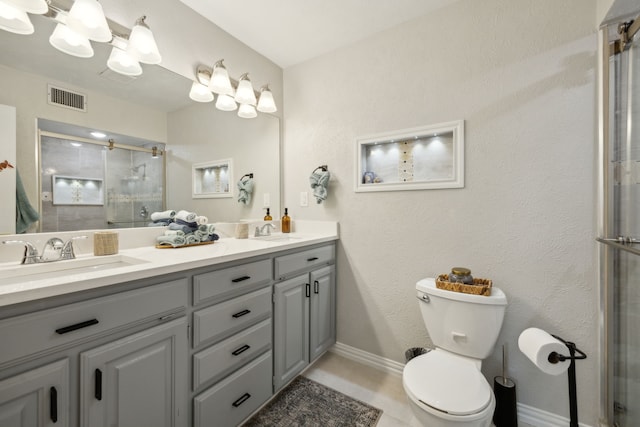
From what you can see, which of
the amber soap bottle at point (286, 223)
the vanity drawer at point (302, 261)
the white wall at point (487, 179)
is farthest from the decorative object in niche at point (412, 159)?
the amber soap bottle at point (286, 223)

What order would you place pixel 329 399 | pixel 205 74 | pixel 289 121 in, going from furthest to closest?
pixel 289 121 < pixel 205 74 < pixel 329 399

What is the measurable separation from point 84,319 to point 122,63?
125 centimetres

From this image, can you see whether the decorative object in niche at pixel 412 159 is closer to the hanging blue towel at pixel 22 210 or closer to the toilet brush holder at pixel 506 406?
the toilet brush holder at pixel 506 406

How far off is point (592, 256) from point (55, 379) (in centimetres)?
219

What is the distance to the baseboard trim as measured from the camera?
1.39 meters

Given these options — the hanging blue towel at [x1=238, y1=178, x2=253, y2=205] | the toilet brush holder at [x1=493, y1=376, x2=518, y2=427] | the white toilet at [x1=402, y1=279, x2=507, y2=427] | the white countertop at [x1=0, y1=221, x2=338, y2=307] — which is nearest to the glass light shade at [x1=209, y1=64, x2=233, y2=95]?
the hanging blue towel at [x1=238, y1=178, x2=253, y2=205]

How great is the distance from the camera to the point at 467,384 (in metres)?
1.14

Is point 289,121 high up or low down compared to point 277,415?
up

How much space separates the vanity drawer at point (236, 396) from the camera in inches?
46.1

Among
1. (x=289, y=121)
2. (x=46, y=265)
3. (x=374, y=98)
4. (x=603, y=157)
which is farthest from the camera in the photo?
(x=289, y=121)

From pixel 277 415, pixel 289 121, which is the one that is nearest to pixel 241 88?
pixel 289 121

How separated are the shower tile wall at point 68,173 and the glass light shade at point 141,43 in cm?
52

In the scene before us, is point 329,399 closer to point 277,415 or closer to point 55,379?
point 277,415

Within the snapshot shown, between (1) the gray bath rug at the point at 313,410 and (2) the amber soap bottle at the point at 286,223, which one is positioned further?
(2) the amber soap bottle at the point at 286,223
